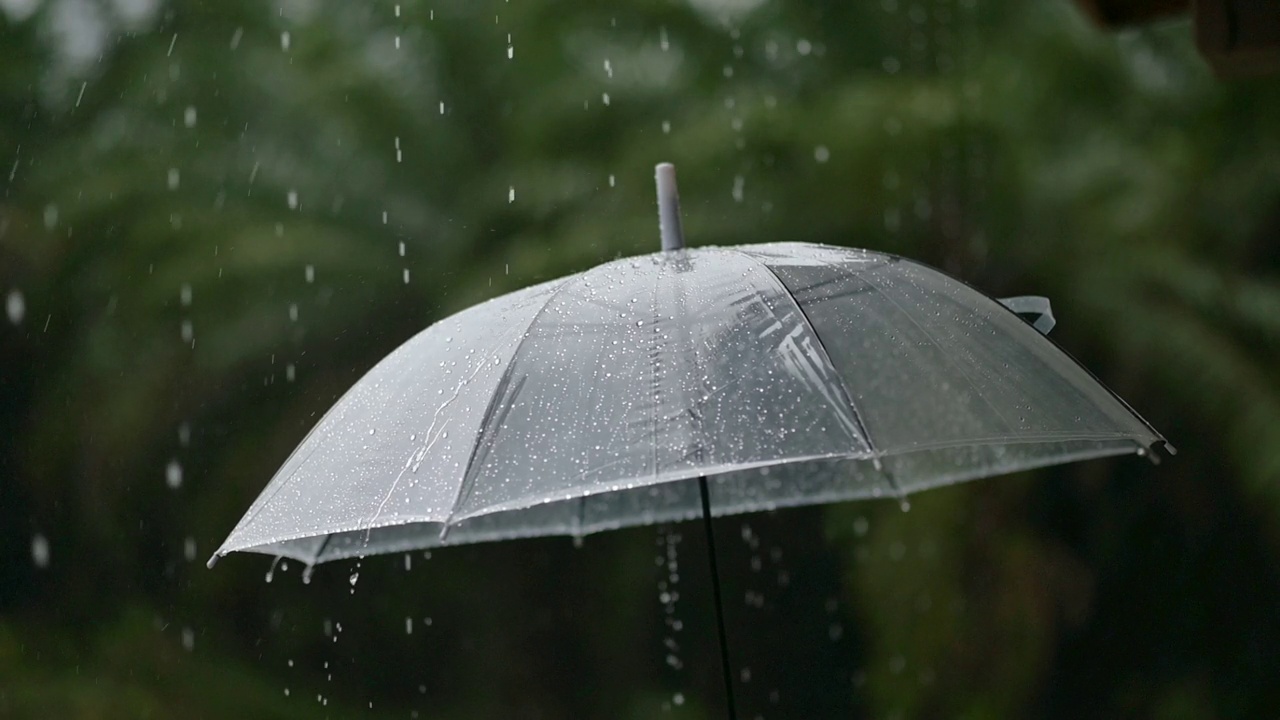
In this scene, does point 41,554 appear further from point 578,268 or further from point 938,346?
point 938,346

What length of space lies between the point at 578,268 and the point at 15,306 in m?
2.62

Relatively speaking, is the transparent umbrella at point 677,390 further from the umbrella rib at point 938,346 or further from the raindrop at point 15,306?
the raindrop at point 15,306

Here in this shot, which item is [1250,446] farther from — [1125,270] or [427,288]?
[427,288]

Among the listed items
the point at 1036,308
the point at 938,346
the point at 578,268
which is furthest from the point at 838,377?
the point at 578,268

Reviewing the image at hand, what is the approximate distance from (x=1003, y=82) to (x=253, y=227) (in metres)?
3.41

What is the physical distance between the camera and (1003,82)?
599 cm

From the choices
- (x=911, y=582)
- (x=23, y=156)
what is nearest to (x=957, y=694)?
(x=911, y=582)

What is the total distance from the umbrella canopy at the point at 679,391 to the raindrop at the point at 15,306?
5101mm

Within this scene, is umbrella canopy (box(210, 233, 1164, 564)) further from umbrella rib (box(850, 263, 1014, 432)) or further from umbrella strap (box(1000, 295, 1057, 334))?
umbrella strap (box(1000, 295, 1057, 334))

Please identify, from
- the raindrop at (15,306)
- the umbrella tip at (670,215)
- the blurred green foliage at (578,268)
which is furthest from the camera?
the raindrop at (15,306)

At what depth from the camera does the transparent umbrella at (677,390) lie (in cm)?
143

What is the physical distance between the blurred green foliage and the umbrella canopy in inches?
159

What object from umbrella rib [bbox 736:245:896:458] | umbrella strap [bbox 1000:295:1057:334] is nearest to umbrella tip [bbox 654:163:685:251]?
umbrella rib [bbox 736:245:896:458]

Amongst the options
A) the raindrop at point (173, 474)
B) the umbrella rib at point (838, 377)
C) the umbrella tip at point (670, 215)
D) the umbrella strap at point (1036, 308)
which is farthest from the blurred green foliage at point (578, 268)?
the umbrella rib at point (838, 377)
